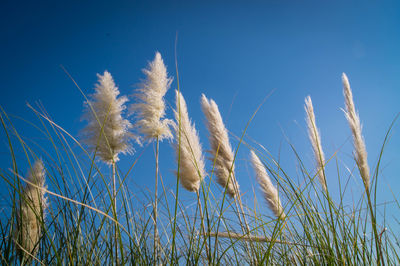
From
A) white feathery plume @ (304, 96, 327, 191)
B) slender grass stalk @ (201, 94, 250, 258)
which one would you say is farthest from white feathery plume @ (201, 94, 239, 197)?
white feathery plume @ (304, 96, 327, 191)

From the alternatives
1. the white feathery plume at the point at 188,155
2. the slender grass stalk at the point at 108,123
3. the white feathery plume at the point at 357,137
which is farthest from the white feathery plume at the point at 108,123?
the white feathery plume at the point at 357,137

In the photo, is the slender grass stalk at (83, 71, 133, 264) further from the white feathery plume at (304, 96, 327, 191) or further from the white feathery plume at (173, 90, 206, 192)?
the white feathery plume at (304, 96, 327, 191)

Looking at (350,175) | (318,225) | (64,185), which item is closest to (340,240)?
(318,225)

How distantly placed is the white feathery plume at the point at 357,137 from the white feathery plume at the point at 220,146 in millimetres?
1118

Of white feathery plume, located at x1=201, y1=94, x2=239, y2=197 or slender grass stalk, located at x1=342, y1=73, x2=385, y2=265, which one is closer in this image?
slender grass stalk, located at x1=342, y1=73, x2=385, y2=265

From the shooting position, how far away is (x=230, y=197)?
10.0 ft

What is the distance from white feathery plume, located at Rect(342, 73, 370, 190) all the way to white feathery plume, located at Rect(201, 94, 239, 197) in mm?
1118

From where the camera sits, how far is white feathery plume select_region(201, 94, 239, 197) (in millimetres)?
2986

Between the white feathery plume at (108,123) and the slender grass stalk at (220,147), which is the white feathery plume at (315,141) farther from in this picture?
the white feathery plume at (108,123)

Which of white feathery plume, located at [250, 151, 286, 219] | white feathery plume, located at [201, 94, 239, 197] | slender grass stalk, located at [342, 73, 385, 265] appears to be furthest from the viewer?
white feathery plume, located at [201, 94, 239, 197]

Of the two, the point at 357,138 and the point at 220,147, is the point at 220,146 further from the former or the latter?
the point at 357,138

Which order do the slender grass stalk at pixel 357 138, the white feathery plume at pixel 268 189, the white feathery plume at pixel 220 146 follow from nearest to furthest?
the slender grass stalk at pixel 357 138 → the white feathery plume at pixel 268 189 → the white feathery plume at pixel 220 146

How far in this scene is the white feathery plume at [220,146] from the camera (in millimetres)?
2986

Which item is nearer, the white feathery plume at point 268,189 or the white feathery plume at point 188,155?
the white feathery plume at point 188,155
